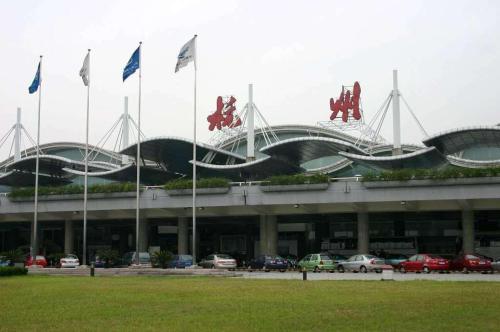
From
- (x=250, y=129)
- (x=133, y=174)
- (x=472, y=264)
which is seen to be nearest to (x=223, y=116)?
(x=250, y=129)

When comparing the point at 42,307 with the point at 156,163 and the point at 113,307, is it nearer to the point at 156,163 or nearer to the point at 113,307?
the point at 113,307

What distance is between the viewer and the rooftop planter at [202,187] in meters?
50.3

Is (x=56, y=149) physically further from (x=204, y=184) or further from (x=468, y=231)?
(x=468, y=231)

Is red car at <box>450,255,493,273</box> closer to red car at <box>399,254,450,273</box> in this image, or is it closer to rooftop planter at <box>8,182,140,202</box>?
red car at <box>399,254,450,273</box>

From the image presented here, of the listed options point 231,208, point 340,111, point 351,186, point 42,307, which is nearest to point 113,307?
point 42,307

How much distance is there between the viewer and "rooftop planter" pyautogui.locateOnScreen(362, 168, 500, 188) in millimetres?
43031

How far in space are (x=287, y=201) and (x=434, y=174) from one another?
10.9 metres

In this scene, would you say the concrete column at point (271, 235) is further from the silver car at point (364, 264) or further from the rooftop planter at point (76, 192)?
the silver car at point (364, 264)

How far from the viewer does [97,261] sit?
5003 cm

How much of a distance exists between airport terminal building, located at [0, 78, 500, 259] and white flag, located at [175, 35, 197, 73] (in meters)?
11.9

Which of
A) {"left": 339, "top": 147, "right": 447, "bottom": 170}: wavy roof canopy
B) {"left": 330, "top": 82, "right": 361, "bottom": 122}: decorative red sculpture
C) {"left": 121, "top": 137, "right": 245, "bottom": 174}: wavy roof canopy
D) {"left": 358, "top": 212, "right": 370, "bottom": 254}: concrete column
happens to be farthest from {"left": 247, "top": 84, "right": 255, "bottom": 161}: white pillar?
{"left": 358, "top": 212, "right": 370, "bottom": 254}: concrete column

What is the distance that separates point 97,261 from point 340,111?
78.1 ft

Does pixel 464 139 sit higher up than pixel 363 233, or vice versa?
pixel 464 139

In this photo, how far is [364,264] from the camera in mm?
38969
